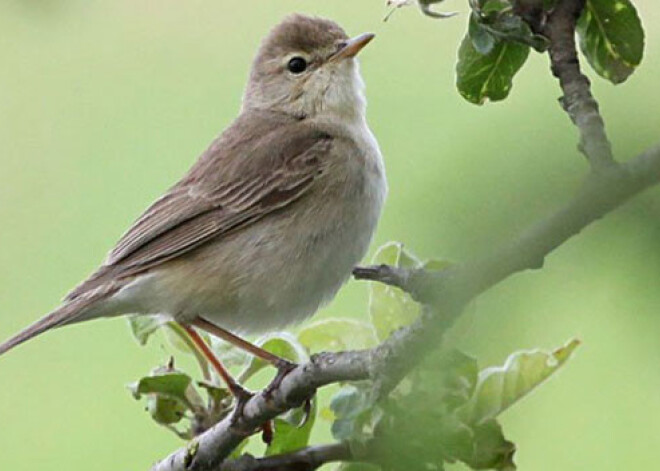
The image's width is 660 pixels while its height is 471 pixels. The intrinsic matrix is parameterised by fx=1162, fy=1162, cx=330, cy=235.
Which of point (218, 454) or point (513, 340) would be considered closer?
point (513, 340)

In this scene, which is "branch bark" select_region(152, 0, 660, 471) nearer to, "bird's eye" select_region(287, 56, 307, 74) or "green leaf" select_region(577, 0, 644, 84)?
"green leaf" select_region(577, 0, 644, 84)

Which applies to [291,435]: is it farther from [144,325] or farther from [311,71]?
[311,71]

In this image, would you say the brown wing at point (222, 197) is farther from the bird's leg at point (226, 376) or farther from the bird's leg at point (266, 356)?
the bird's leg at point (226, 376)

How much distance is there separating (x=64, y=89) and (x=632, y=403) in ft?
Result: 18.0

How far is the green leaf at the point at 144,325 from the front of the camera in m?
2.51

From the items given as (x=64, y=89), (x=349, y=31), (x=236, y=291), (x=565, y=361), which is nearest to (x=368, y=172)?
(x=236, y=291)

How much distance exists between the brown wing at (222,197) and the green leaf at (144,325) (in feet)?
0.95

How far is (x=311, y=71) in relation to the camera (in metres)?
3.56

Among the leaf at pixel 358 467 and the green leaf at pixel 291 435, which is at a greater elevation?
the green leaf at pixel 291 435

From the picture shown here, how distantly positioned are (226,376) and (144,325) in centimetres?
43

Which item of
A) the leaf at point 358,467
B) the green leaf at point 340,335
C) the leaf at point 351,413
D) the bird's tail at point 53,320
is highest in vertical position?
the bird's tail at point 53,320

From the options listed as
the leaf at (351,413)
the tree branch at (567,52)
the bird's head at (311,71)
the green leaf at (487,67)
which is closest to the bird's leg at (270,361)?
the leaf at (351,413)

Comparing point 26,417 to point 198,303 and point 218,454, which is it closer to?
point 198,303

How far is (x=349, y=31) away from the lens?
3.78 meters
